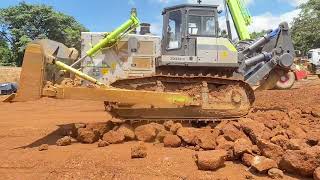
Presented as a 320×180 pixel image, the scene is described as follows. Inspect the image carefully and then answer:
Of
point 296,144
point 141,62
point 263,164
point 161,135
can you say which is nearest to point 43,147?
point 161,135

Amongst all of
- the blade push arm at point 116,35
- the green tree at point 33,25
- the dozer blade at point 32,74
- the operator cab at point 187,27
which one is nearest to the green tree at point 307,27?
the green tree at point 33,25

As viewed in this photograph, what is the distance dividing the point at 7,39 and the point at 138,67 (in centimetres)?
3408

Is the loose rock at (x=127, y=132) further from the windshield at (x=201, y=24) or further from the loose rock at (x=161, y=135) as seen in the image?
the windshield at (x=201, y=24)

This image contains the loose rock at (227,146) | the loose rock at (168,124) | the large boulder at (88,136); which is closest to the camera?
the loose rock at (227,146)

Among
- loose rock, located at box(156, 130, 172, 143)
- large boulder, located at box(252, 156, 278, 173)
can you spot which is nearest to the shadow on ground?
loose rock, located at box(156, 130, 172, 143)

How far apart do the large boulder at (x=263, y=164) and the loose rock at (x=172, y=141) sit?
1.55m

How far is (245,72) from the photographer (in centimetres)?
1414

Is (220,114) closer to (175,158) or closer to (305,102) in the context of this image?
(175,158)

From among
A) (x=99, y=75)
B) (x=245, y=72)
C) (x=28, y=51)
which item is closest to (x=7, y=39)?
(x=99, y=75)

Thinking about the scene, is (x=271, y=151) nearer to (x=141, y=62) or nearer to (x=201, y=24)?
(x=201, y=24)

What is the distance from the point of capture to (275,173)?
5648 millimetres

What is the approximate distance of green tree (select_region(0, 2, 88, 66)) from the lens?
147 ft

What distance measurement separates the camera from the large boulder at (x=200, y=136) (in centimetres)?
682

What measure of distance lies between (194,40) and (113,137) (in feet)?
13.5
